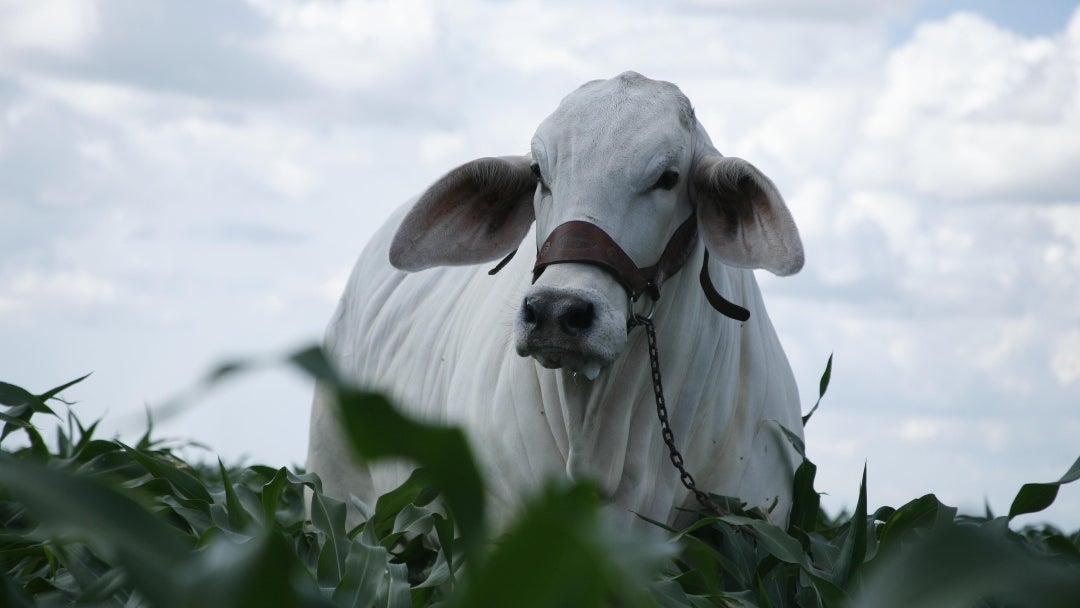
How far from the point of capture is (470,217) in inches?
134

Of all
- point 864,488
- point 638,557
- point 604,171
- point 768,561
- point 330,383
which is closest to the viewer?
point 330,383

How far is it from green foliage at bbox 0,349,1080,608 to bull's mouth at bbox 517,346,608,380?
39 cm

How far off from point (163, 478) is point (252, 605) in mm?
1848

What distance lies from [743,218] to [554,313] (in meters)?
0.76

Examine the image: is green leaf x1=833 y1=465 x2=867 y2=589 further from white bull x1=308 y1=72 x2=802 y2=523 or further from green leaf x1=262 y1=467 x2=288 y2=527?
green leaf x1=262 y1=467 x2=288 y2=527

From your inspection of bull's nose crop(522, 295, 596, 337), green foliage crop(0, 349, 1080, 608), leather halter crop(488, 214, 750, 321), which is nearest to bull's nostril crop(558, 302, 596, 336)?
bull's nose crop(522, 295, 596, 337)

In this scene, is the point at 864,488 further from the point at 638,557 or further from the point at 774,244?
the point at 638,557

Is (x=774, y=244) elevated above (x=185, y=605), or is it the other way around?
(x=774, y=244)

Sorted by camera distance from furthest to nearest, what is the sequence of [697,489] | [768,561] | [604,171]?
[697,489], [604,171], [768,561]

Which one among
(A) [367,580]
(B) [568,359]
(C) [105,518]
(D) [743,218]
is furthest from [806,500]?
(C) [105,518]

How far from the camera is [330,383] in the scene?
87cm

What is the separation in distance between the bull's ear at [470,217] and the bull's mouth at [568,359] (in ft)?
2.52

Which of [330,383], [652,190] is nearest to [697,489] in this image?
[652,190]

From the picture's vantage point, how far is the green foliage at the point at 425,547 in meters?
0.91
